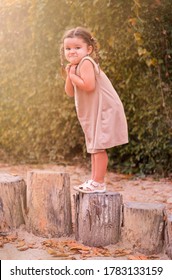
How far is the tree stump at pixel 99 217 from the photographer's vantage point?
423 cm

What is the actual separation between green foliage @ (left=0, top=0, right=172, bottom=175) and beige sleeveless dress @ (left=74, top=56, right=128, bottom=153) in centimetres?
176

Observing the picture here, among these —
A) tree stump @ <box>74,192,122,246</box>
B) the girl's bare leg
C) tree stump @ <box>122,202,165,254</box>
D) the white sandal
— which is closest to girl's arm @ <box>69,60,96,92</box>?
the girl's bare leg

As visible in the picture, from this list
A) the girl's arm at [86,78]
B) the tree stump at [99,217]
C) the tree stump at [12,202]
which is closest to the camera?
the girl's arm at [86,78]

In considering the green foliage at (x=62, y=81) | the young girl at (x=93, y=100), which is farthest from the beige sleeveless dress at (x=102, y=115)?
the green foliage at (x=62, y=81)

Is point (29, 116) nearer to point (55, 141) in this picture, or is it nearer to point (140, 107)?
point (55, 141)

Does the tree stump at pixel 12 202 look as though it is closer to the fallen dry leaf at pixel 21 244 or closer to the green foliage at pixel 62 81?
the fallen dry leaf at pixel 21 244

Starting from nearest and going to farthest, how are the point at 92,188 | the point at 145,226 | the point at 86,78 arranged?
the point at 86,78 → the point at 145,226 → the point at 92,188

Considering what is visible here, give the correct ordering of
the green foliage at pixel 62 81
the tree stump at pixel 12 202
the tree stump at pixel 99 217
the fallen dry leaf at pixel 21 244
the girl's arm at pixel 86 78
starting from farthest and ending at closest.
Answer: the green foliage at pixel 62 81, the tree stump at pixel 12 202, the fallen dry leaf at pixel 21 244, the tree stump at pixel 99 217, the girl's arm at pixel 86 78

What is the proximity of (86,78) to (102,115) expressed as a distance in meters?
0.32

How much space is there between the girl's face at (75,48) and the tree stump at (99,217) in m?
1.07

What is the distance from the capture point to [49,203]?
4418mm

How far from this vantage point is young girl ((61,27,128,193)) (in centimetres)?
410

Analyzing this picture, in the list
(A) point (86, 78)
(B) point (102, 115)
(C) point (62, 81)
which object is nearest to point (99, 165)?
(B) point (102, 115)

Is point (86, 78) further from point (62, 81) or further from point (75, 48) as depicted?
point (62, 81)
